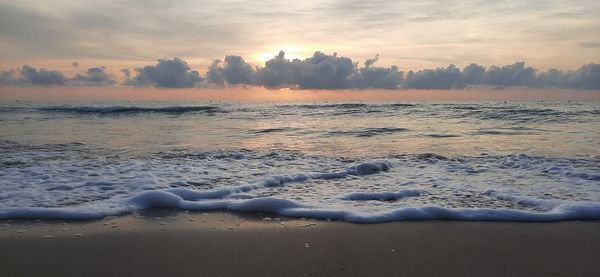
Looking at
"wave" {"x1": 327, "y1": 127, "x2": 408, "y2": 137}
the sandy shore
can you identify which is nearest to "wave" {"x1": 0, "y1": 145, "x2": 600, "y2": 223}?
the sandy shore

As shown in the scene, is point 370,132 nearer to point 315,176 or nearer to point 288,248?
point 315,176

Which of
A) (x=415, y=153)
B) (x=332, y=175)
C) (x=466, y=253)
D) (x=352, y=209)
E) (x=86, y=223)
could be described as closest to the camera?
(x=466, y=253)

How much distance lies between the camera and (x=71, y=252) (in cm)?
403

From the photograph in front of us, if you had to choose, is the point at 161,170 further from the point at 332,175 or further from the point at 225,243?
the point at 225,243

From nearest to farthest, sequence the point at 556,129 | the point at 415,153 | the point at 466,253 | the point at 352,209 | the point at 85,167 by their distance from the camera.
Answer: the point at 466,253
the point at 352,209
the point at 85,167
the point at 415,153
the point at 556,129

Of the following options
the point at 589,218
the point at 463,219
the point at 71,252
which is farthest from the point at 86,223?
the point at 589,218

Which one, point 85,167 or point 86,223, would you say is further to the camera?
point 85,167

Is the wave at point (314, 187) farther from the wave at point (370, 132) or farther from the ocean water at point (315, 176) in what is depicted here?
the wave at point (370, 132)

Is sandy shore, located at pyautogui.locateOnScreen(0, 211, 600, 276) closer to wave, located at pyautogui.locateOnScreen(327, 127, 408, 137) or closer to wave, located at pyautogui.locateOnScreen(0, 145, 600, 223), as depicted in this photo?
wave, located at pyautogui.locateOnScreen(0, 145, 600, 223)

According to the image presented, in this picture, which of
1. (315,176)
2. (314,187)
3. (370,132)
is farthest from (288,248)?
(370,132)

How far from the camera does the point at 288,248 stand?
4.14 m

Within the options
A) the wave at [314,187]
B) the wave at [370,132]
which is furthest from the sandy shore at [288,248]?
the wave at [370,132]

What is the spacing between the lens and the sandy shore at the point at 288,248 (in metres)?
3.63

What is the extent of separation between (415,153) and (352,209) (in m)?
5.32
